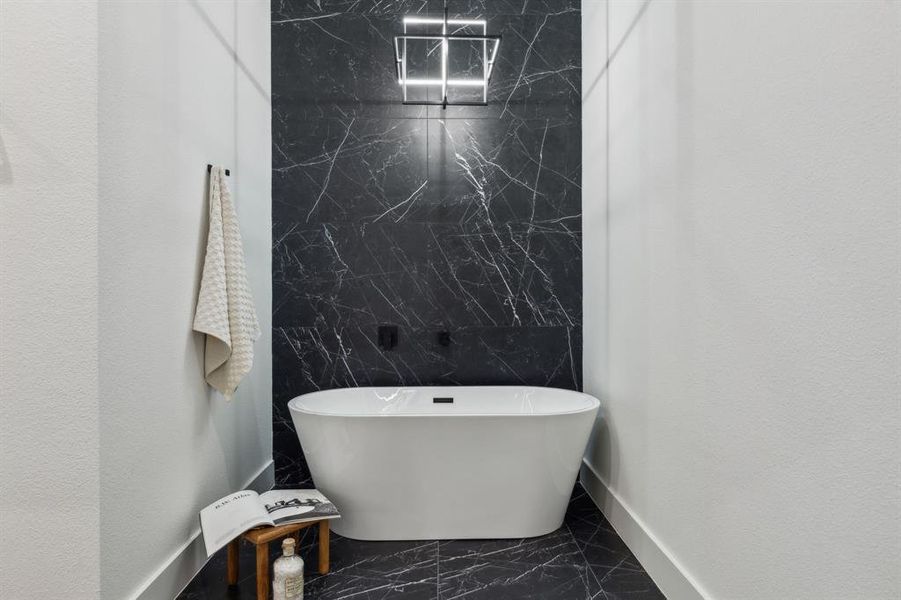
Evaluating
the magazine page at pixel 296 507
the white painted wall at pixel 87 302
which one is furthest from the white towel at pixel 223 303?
the magazine page at pixel 296 507

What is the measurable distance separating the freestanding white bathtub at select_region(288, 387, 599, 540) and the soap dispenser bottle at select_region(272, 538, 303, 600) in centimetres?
45

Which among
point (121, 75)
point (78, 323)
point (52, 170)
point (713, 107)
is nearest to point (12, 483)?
point (78, 323)

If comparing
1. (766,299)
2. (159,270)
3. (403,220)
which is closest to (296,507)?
(159,270)

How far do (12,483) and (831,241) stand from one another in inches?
83.7

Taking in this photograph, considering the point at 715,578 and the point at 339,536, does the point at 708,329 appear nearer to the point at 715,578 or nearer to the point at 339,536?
the point at 715,578

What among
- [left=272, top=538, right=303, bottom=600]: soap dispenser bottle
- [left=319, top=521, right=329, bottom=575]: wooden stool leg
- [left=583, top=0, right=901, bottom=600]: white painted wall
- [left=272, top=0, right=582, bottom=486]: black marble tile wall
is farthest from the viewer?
[left=272, top=0, right=582, bottom=486]: black marble tile wall

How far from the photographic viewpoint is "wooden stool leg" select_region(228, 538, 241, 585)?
1.97 meters

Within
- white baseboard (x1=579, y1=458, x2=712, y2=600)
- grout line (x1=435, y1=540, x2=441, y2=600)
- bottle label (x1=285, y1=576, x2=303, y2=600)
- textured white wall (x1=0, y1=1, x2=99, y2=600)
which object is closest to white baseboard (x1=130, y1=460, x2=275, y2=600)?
textured white wall (x1=0, y1=1, x2=99, y2=600)

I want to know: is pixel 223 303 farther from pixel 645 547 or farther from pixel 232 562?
pixel 645 547

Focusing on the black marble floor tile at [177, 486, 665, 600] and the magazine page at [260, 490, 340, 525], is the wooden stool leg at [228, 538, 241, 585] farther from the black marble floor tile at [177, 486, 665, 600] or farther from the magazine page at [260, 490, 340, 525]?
the magazine page at [260, 490, 340, 525]

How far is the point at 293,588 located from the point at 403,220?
1.94m

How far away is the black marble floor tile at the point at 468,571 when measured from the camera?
193 cm

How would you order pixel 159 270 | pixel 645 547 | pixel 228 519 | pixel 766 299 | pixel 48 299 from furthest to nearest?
pixel 645 547 < pixel 228 519 < pixel 159 270 < pixel 48 299 < pixel 766 299

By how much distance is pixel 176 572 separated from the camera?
Result: 1887 mm
